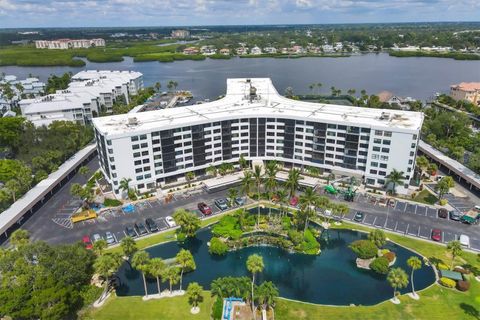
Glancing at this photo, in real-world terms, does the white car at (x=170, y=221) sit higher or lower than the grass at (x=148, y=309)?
higher

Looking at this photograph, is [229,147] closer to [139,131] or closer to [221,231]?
[139,131]

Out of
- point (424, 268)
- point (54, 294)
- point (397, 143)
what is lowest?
point (424, 268)

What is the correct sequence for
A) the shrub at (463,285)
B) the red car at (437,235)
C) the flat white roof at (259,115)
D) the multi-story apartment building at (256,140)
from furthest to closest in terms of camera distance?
1. the flat white roof at (259,115)
2. the multi-story apartment building at (256,140)
3. the red car at (437,235)
4. the shrub at (463,285)

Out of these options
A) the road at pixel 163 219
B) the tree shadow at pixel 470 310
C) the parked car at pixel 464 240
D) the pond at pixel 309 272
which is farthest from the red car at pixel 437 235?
the tree shadow at pixel 470 310

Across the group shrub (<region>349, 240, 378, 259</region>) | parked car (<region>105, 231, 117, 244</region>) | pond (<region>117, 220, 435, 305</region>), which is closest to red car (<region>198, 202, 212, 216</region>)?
pond (<region>117, 220, 435, 305</region>)

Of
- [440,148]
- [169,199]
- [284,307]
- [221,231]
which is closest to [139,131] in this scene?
[169,199]

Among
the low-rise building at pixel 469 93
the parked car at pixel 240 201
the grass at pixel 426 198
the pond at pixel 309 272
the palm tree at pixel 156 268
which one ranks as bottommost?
the pond at pixel 309 272

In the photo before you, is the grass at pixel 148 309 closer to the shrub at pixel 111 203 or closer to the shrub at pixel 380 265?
the shrub at pixel 380 265
